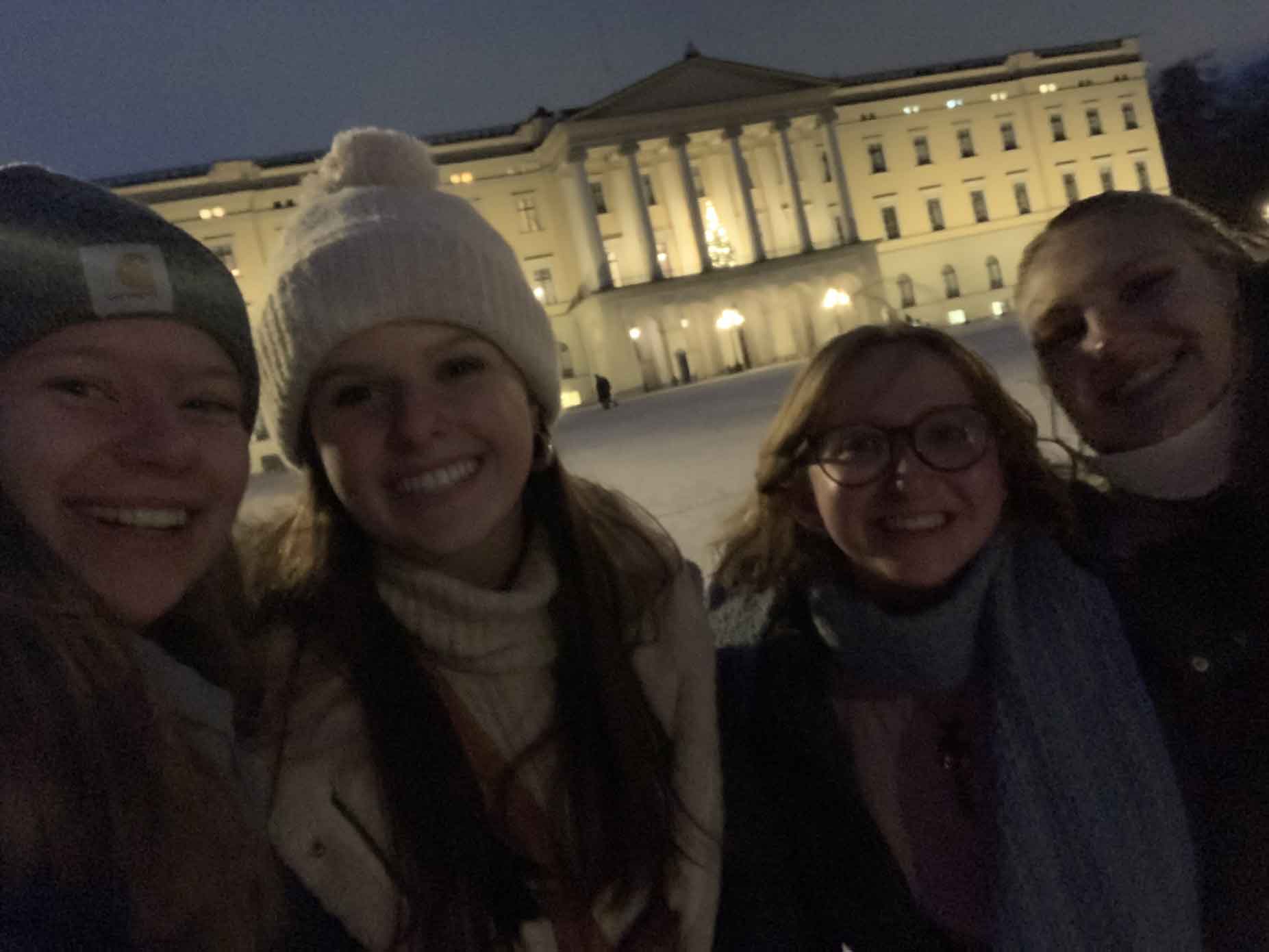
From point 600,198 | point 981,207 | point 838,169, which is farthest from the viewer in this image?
point 981,207

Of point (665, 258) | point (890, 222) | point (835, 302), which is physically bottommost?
point (835, 302)

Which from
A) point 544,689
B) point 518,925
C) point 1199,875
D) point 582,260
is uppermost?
point 582,260

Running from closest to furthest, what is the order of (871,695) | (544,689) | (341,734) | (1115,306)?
(341,734) → (544,689) → (871,695) → (1115,306)

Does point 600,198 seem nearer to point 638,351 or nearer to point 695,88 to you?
point 695,88

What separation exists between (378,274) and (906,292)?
41133mm

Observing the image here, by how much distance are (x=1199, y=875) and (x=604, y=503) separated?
1409 mm

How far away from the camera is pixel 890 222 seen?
40375mm

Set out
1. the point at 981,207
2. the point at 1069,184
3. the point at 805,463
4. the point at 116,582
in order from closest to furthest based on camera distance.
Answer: the point at 116,582, the point at 805,463, the point at 981,207, the point at 1069,184

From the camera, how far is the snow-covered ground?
4852 millimetres

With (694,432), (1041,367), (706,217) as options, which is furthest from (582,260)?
(1041,367)

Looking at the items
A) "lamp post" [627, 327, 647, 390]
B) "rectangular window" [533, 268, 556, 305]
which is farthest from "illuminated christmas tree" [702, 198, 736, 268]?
"rectangular window" [533, 268, 556, 305]

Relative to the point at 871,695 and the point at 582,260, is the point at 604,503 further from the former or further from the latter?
the point at 582,260

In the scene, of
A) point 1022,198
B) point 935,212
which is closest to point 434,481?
point 935,212

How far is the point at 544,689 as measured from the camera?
1544 mm
